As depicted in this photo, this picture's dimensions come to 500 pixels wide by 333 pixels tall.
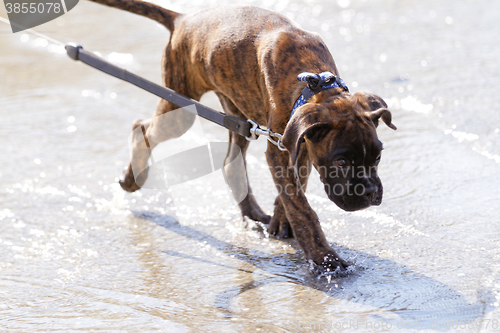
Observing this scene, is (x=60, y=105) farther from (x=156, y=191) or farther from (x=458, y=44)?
(x=458, y=44)

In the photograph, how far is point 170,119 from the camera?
A: 418cm

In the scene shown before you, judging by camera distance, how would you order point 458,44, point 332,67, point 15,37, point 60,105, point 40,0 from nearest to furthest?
point 332,67 → point 60,105 → point 458,44 → point 40,0 → point 15,37

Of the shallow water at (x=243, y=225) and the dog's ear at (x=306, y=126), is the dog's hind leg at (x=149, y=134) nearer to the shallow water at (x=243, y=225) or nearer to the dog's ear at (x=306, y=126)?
the shallow water at (x=243, y=225)

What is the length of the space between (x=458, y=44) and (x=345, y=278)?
477 cm

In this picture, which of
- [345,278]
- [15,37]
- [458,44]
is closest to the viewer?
[345,278]

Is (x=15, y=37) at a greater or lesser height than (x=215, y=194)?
lesser

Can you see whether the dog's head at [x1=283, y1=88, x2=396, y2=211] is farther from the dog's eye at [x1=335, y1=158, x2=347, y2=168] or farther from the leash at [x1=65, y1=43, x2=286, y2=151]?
the leash at [x1=65, y1=43, x2=286, y2=151]

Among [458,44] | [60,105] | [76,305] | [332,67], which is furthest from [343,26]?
[76,305]

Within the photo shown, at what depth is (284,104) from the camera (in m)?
3.36

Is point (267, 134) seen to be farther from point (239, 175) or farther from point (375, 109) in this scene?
point (239, 175)

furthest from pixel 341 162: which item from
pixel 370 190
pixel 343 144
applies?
pixel 370 190

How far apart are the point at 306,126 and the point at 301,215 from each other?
731 mm

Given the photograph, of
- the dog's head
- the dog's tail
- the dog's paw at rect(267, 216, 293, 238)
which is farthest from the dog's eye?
the dog's tail

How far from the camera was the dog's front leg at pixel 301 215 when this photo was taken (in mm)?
3361
